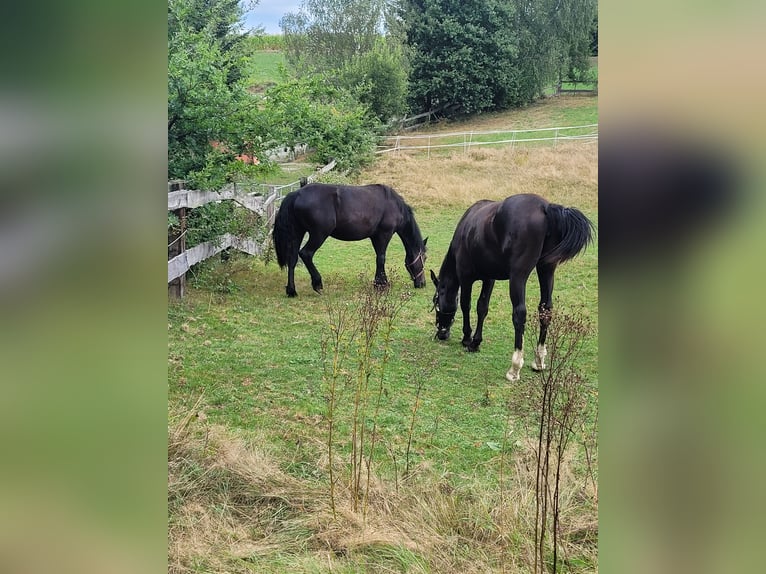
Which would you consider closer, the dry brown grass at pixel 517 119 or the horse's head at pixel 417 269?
the dry brown grass at pixel 517 119

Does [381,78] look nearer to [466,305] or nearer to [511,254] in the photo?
[511,254]

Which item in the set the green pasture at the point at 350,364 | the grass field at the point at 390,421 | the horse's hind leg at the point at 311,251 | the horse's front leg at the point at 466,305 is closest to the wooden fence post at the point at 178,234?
the green pasture at the point at 350,364

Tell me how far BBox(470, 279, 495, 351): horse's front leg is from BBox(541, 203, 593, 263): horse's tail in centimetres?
37

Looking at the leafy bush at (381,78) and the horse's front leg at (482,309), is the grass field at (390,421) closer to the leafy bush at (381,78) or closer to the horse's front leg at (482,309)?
the horse's front leg at (482,309)

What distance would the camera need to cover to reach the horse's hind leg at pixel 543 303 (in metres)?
2.40

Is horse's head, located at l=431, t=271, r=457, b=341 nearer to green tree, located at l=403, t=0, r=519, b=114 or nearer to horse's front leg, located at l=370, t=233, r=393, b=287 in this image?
horse's front leg, located at l=370, t=233, r=393, b=287

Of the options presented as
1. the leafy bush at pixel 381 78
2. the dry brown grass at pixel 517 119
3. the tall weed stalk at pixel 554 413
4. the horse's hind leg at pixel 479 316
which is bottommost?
the tall weed stalk at pixel 554 413

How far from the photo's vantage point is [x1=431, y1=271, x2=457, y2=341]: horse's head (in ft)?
9.18
